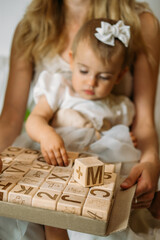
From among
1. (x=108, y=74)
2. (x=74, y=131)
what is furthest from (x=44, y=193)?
(x=108, y=74)

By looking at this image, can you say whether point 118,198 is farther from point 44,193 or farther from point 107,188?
point 44,193

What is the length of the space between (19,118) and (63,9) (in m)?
0.53

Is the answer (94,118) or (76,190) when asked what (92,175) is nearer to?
(76,190)

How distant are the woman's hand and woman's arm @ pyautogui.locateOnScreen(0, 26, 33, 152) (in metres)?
0.51

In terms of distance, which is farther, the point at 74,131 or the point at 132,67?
the point at 132,67

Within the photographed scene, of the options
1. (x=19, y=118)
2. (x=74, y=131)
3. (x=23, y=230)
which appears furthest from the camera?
(x=19, y=118)

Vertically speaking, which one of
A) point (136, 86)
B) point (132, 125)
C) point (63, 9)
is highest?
point (63, 9)

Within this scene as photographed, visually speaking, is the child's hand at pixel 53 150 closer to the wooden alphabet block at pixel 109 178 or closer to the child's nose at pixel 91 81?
the wooden alphabet block at pixel 109 178

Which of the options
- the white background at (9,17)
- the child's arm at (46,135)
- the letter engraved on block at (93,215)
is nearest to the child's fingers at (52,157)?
the child's arm at (46,135)

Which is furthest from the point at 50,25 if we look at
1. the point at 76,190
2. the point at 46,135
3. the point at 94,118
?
the point at 76,190

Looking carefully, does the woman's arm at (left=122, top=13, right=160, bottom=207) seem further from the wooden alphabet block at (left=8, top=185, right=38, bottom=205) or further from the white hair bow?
the wooden alphabet block at (left=8, top=185, right=38, bottom=205)

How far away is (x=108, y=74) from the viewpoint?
3.10ft

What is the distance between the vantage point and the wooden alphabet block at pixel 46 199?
0.53 metres

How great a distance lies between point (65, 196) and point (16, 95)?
70 centimetres
